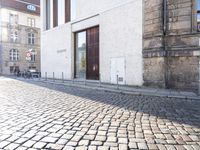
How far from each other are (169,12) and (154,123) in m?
10.3

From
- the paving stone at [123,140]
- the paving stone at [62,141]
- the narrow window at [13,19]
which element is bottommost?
the paving stone at [123,140]

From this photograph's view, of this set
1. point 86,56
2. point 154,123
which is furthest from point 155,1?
point 154,123

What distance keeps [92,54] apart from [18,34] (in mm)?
30520

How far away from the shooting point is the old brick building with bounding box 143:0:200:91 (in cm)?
1312

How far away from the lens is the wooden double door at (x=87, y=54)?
809 inches

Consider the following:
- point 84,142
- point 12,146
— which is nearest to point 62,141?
point 84,142

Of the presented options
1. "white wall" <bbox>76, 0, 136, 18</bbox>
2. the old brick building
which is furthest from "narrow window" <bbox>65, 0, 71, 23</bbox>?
the old brick building

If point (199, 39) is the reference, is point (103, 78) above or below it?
below

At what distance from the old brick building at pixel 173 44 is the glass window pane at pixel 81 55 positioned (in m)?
8.84

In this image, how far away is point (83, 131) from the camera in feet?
16.1

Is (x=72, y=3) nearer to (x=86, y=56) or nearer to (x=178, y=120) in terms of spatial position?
(x=86, y=56)

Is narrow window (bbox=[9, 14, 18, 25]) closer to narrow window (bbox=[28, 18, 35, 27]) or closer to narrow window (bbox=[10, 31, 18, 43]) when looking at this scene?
narrow window (bbox=[10, 31, 18, 43])

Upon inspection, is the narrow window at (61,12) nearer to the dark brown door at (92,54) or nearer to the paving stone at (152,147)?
the dark brown door at (92,54)

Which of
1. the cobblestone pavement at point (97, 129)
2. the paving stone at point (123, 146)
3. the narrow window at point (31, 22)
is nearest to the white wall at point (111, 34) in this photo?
the cobblestone pavement at point (97, 129)
